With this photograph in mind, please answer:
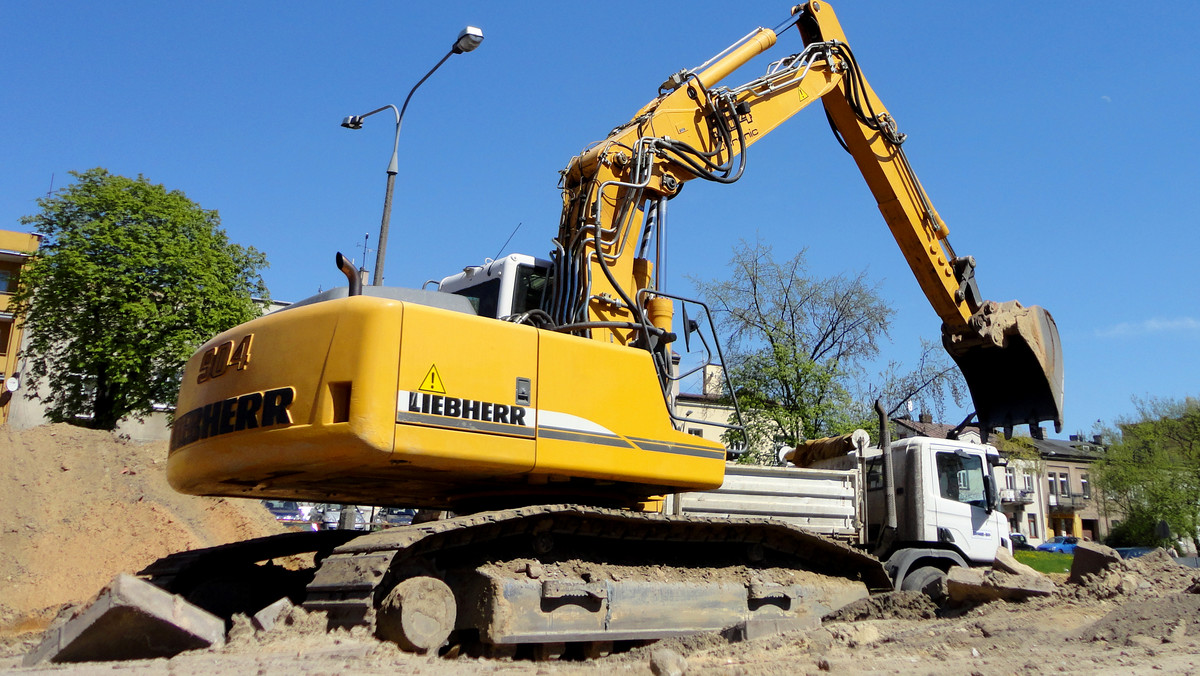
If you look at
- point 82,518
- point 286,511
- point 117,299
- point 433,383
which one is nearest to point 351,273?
point 433,383

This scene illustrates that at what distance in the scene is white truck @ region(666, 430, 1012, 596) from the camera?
367 inches

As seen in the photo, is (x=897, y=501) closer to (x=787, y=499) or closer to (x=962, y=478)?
(x=962, y=478)

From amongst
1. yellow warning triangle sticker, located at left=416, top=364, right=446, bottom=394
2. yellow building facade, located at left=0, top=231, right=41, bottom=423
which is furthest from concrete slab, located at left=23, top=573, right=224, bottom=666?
yellow building facade, located at left=0, top=231, right=41, bottom=423

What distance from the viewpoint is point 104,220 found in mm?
26641

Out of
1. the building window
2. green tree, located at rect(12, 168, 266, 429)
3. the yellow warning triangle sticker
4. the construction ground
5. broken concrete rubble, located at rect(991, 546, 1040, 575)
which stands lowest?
the construction ground

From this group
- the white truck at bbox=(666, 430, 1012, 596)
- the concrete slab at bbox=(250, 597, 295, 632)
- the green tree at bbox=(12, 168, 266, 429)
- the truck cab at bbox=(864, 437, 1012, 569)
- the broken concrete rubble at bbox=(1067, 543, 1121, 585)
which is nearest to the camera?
the concrete slab at bbox=(250, 597, 295, 632)

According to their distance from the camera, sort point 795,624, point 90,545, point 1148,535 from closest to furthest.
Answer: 1. point 795,624
2. point 90,545
3. point 1148,535

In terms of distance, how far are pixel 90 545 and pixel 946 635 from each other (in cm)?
1267

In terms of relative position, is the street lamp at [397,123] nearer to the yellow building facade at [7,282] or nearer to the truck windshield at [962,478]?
the truck windshield at [962,478]

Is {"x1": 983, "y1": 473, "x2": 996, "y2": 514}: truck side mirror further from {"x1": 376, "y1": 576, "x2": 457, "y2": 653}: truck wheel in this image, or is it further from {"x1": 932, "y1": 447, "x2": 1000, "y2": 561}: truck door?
{"x1": 376, "y1": 576, "x2": 457, "y2": 653}: truck wheel

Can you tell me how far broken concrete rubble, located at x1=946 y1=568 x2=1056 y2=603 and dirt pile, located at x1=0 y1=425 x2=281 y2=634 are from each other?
10675mm

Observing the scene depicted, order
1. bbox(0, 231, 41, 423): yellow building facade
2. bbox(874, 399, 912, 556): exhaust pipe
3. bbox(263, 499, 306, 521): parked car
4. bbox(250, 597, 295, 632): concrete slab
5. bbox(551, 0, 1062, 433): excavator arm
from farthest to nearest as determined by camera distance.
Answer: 1. bbox(0, 231, 41, 423): yellow building facade
2. bbox(263, 499, 306, 521): parked car
3. bbox(874, 399, 912, 556): exhaust pipe
4. bbox(551, 0, 1062, 433): excavator arm
5. bbox(250, 597, 295, 632): concrete slab

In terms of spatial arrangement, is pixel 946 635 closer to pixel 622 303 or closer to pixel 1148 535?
pixel 622 303

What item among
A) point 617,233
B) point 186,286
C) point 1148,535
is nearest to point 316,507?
point 186,286
